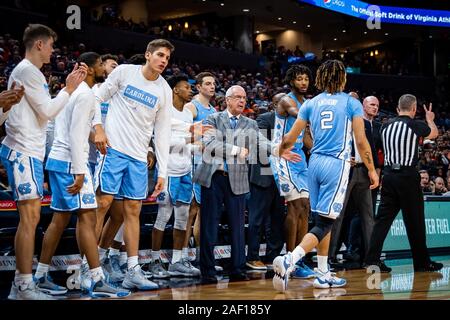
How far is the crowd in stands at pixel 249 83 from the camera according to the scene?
11.0 meters

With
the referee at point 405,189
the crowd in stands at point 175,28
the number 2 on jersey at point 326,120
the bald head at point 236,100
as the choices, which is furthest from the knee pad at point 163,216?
the crowd in stands at point 175,28

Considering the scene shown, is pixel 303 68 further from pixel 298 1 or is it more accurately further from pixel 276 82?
pixel 298 1

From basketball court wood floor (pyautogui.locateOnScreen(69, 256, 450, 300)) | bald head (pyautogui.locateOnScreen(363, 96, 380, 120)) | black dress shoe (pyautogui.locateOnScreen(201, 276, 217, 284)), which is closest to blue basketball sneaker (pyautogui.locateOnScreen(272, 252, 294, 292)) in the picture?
basketball court wood floor (pyautogui.locateOnScreen(69, 256, 450, 300))

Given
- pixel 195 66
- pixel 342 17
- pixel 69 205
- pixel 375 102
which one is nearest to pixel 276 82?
pixel 195 66

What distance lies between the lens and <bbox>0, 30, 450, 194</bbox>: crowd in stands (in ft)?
36.1

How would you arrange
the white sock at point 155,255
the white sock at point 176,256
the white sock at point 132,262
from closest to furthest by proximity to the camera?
the white sock at point 132,262, the white sock at point 155,255, the white sock at point 176,256

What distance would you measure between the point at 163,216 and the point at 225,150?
1.07 m

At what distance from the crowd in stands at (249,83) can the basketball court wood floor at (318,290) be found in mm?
2465

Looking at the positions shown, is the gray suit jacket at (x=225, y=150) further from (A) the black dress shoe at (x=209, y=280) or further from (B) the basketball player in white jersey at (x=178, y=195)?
(A) the black dress shoe at (x=209, y=280)

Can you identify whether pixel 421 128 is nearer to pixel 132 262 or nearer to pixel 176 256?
pixel 176 256

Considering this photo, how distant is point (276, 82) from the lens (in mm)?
24891

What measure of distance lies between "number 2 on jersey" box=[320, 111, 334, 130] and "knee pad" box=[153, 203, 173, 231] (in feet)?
6.41

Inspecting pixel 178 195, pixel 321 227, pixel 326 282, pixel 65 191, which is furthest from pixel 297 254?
pixel 65 191

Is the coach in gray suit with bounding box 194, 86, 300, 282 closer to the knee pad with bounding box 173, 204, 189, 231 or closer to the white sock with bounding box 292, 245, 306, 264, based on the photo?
the knee pad with bounding box 173, 204, 189, 231
